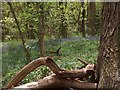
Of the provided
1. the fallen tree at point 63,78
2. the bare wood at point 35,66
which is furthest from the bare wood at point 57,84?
the bare wood at point 35,66

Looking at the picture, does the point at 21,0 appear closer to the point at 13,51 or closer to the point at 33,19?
the point at 33,19

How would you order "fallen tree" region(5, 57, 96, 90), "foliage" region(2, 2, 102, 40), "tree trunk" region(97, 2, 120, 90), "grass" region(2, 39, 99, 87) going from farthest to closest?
"foliage" region(2, 2, 102, 40)
"grass" region(2, 39, 99, 87)
"fallen tree" region(5, 57, 96, 90)
"tree trunk" region(97, 2, 120, 90)

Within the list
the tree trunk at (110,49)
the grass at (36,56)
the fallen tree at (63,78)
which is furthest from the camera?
the grass at (36,56)

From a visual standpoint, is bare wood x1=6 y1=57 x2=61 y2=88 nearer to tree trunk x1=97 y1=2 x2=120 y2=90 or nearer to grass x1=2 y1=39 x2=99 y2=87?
tree trunk x1=97 y1=2 x2=120 y2=90

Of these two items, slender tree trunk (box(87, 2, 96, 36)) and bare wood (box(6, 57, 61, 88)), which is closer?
bare wood (box(6, 57, 61, 88))

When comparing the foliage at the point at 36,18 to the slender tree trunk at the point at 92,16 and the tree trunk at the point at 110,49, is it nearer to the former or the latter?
the slender tree trunk at the point at 92,16

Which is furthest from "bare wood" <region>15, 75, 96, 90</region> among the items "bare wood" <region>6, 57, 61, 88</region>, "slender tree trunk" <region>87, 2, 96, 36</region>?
"slender tree trunk" <region>87, 2, 96, 36</region>

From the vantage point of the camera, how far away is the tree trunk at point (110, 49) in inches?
130

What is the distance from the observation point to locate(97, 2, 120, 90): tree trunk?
3309mm

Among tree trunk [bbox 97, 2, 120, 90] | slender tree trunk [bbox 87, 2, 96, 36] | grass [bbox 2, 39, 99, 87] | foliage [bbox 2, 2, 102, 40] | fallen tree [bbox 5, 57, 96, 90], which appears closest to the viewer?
tree trunk [bbox 97, 2, 120, 90]

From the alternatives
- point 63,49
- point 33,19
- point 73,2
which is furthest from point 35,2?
point 73,2

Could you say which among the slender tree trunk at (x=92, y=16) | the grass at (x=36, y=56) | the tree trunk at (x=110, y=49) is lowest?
the grass at (x=36, y=56)

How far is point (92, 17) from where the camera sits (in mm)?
16750

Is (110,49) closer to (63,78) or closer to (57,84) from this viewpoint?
(63,78)
